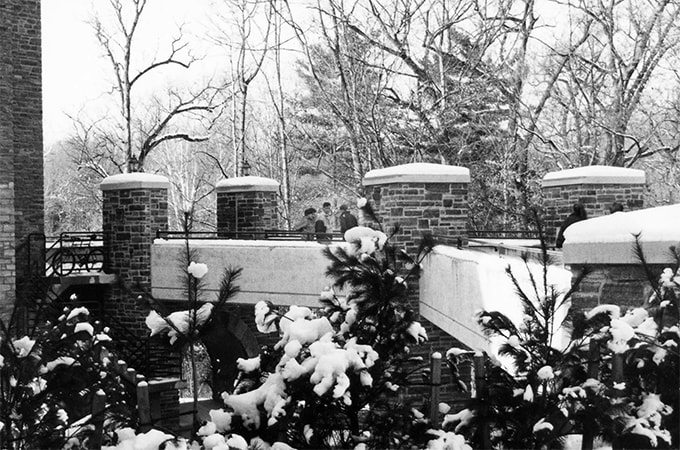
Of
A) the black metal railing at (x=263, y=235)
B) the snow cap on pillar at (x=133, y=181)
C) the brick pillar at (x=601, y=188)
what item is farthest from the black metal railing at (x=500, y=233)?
the snow cap on pillar at (x=133, y=181)

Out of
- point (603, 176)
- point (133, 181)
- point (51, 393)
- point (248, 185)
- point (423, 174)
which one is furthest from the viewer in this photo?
point (248, 185)

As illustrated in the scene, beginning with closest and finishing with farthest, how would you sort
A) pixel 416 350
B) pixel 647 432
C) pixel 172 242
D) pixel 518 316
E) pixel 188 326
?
pixel 647 432
pixel 188 326
pixel 518 316
pixel 416 350
pixel 172 242

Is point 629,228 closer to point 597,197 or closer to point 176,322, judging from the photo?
point 176,322

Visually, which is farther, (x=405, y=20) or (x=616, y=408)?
(x=405, y=20)

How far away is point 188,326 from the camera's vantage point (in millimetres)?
4637

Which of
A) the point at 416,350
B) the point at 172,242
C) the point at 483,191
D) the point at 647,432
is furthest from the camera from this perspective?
the point at 483,191

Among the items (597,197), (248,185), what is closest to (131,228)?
(248,185)

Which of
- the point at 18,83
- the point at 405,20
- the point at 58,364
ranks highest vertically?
the point at 405,20

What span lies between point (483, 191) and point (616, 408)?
67.7 ft

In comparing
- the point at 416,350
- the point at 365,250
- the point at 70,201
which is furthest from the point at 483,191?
the point at 70,201

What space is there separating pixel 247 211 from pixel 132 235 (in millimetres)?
2193

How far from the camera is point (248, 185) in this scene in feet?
56.4

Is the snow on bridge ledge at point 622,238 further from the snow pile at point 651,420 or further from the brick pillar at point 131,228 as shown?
the brick pillar at point 131,228

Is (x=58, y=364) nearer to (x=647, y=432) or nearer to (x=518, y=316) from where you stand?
(x=647, y=432)
